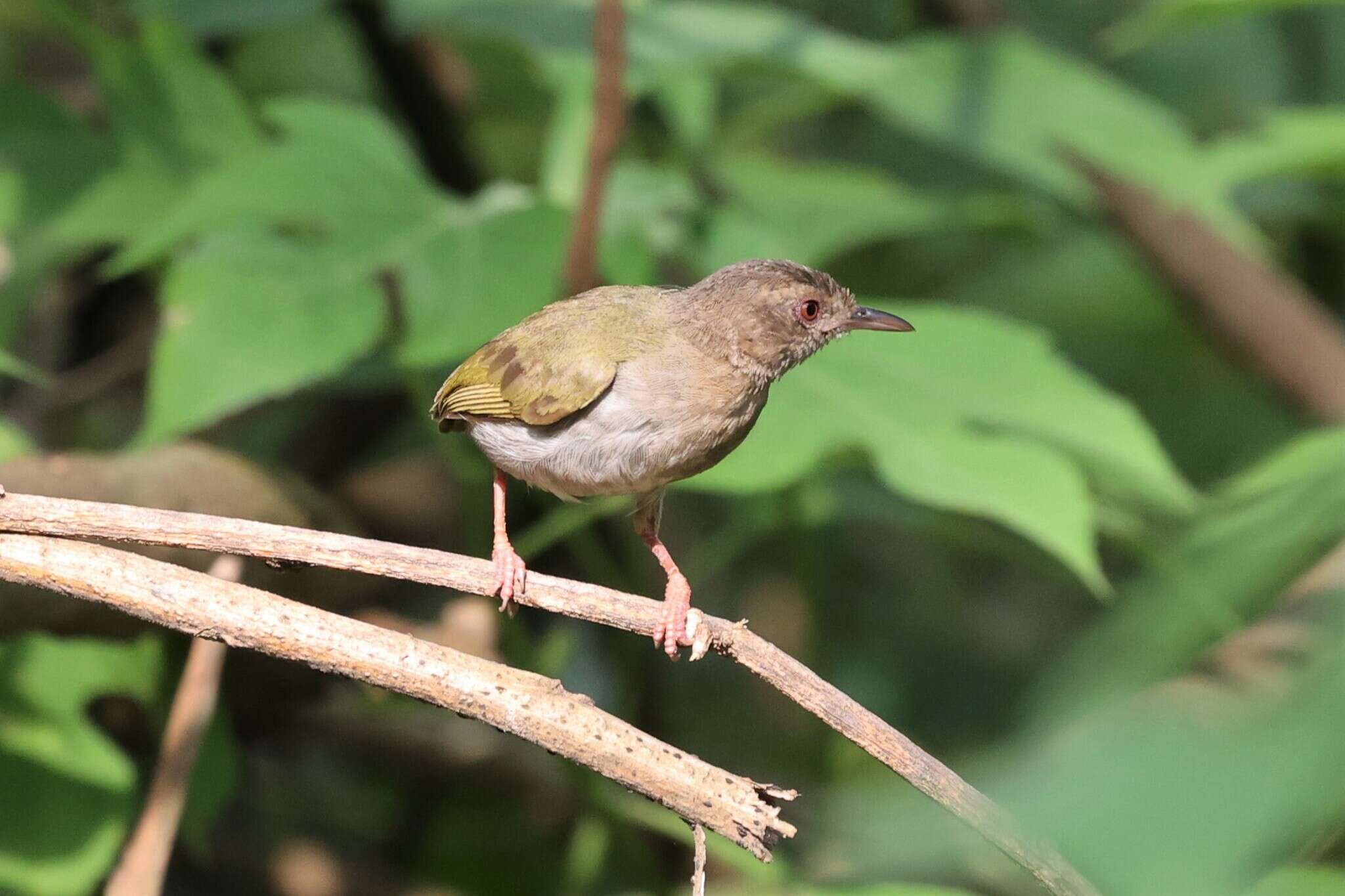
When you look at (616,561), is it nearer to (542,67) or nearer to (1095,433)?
(542,67)

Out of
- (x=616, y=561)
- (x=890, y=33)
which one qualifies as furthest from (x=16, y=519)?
(x=890, y=33)

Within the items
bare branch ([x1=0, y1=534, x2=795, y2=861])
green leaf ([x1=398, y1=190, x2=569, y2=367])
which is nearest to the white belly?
green leaf ([x1=398, y1=190, x2=569, y2=367])

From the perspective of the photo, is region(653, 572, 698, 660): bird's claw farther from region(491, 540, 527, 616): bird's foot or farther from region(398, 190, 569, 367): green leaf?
region(398, 190, 569, 367): green leaf

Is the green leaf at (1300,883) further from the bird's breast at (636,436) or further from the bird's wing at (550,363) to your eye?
the bird's wing at (550,363)

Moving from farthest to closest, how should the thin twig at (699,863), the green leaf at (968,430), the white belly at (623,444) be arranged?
the green leaf at (968,430) < the white belly at (623,444) < the thin twig at (699,863)

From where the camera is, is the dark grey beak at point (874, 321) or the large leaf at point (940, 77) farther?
the large leaf at point (940, 77)

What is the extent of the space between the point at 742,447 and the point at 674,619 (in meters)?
1.00

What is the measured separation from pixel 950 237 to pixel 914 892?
5638 millimetres

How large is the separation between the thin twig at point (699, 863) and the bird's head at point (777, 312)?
4.89 feet

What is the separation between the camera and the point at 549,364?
3338 mm

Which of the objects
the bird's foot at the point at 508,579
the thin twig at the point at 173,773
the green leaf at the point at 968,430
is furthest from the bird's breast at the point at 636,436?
the thin twig at the point at 173,773

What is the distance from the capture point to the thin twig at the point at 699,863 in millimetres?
2203

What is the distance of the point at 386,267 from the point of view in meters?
3.94

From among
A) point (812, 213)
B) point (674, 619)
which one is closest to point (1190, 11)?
point (812, 213)
